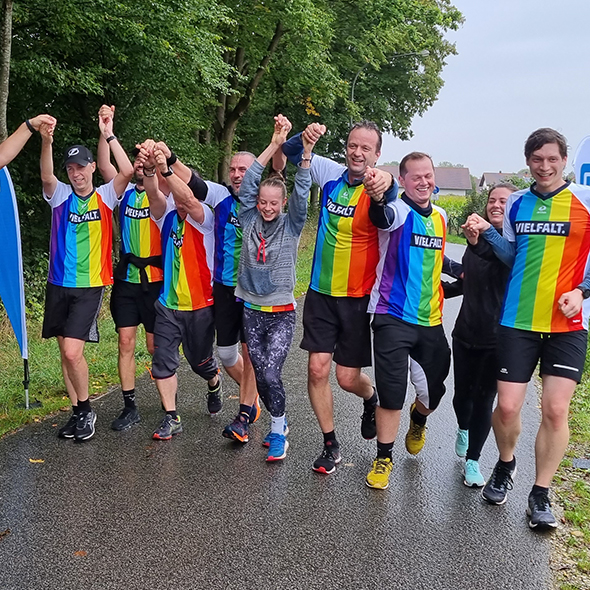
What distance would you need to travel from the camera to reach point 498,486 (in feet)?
14.4

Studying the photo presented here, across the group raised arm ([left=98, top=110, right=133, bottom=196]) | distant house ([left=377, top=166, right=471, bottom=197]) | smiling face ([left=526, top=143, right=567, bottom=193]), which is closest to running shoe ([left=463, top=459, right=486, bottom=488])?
smiling face ([left=526, top=143, right=567, bottom=193])

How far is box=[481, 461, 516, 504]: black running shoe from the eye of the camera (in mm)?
4359

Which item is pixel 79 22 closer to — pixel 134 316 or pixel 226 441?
pixel 134 316

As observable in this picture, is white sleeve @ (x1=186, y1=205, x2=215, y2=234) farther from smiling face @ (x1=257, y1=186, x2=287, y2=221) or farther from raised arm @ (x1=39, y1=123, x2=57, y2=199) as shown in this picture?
raised arm @ (x1=39, y1=123, x2=57, y2=199)

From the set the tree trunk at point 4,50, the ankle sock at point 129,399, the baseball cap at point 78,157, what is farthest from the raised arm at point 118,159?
the tree trunk at point 4,50

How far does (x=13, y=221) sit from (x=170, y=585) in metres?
3.65

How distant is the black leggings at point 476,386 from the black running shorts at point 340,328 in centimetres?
72

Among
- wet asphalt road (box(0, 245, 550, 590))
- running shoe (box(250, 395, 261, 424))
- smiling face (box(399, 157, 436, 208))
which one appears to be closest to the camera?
wet asphalt road (box(0, 245, 550, 590))

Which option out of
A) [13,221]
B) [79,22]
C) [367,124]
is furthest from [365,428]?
[79,22]

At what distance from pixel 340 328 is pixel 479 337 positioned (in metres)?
0.98

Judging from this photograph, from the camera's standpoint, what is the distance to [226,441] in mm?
5336

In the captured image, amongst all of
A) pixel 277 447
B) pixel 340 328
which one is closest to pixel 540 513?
pixel 340 328

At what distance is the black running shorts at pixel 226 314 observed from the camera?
213 inches

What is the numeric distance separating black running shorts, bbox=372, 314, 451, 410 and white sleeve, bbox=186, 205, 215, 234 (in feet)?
5.08
